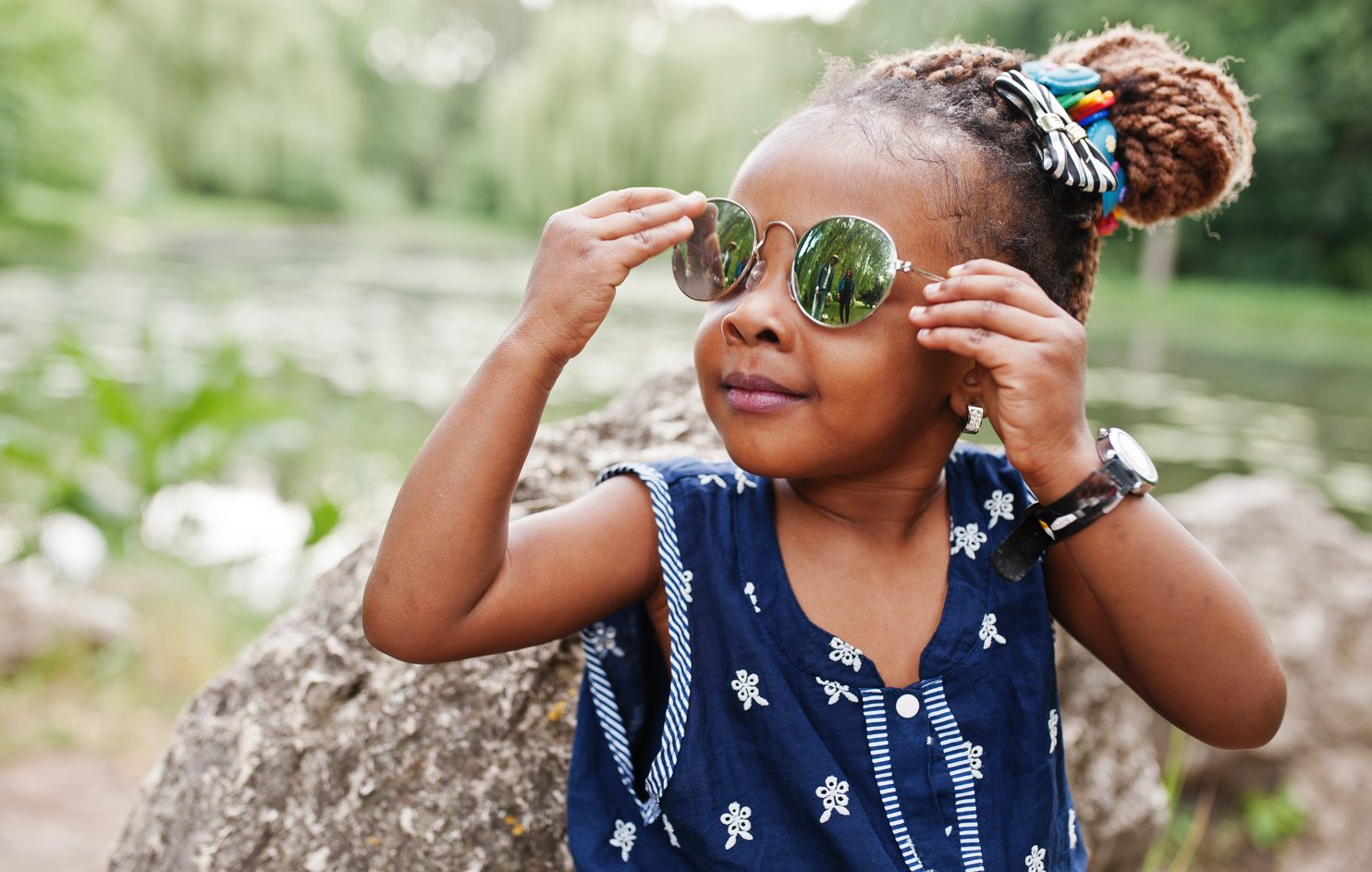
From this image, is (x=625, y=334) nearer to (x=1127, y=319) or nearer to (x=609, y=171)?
(x=609, y=171)

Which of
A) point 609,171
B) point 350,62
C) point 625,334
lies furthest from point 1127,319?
point 350,62

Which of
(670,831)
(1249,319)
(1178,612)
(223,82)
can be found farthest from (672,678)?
(223,82)

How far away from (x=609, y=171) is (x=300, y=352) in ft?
23.6

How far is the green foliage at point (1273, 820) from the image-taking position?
3018 millimetres

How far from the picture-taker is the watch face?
1.28 meters

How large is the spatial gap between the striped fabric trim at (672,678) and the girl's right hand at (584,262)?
260 millimetres

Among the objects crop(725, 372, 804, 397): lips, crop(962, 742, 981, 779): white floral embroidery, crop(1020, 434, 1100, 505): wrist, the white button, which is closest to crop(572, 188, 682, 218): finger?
crop(725, 372, 804, 397): lips

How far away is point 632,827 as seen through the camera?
57.3 inches

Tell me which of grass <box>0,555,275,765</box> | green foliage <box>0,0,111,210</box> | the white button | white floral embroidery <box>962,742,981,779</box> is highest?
green foliage <box>0,0,111,210</box>

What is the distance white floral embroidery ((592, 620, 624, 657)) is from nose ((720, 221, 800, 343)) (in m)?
0.45

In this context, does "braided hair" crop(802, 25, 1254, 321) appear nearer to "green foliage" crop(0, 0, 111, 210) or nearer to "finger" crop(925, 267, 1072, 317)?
"finger" crop(925, 267, 1072, 317)

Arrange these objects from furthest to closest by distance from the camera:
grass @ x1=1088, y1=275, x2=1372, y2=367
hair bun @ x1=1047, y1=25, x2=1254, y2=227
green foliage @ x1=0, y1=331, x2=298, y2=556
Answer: grass @ x1=1088, y1=275, x2=1372, y2=367 < green foliage @ x1=0, y1=331, x2=298, y2=556 < hair bun @ x1=1047, y1=25, x2=1254, y2=227

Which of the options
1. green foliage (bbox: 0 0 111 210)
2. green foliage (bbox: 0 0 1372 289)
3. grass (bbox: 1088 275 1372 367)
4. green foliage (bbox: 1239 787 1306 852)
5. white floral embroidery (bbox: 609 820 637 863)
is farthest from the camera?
green foliage (bbox: 0 0 111 210)

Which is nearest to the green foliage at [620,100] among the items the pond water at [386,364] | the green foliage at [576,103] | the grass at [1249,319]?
the green foliage at [576,103]
